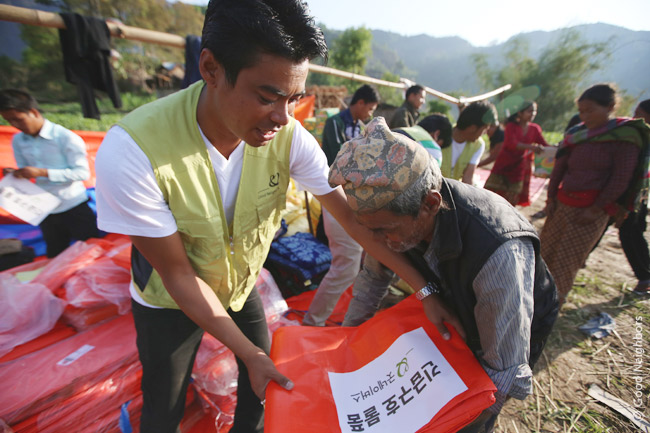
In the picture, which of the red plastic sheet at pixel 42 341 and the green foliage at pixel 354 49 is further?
the green foliage at pixel 354 49

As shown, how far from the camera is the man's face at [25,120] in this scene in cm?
245

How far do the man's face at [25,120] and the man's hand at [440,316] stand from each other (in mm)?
3405

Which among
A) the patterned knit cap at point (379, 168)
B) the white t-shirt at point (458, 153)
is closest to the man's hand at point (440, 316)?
the patterned knit cap at point (379, 168)

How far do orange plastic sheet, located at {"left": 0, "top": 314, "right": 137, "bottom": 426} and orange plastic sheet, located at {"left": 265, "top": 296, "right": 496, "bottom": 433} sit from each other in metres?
1.27

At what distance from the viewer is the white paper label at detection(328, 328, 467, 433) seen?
0.94 m

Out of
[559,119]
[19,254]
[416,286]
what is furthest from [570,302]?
[559,119]

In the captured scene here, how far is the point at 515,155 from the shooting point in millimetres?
4133

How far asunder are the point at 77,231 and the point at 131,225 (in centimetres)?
275

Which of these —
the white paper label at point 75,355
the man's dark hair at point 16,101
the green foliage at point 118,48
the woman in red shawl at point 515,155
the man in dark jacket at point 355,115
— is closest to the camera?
the white paper label at point 75,355

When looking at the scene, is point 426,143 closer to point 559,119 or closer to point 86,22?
point 86,22

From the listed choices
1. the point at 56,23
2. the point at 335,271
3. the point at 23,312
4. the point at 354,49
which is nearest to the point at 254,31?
the point at 335,271

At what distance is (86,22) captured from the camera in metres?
2.17

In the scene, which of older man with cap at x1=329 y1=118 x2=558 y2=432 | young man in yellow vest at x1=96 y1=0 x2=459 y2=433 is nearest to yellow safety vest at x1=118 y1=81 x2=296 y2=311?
young man in yellow vest at x1=96 y1=0 x2=459 y2=433

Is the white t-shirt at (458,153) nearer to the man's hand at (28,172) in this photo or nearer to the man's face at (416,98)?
the man's face at (416,98)
